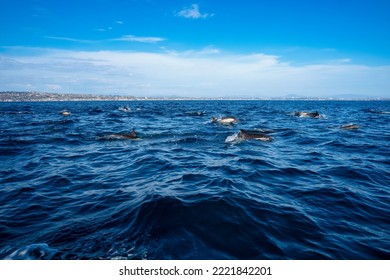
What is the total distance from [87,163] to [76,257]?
347 inches

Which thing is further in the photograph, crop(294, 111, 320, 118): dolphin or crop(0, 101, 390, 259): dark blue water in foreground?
crop(294, 111, 320, 118): dolphin

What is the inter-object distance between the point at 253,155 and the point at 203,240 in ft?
31.5

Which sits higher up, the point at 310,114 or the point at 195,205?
the point at 310,114

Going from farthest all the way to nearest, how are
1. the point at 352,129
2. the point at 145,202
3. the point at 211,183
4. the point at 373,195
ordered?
the point at 352,129 < the point at 211,183 < the point at 373,195 < the point at 145,202

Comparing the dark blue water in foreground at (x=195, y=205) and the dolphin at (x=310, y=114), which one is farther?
the dolphin at (x=310, y=114)

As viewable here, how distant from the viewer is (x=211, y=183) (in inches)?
389

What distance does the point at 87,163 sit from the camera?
13.5 meters

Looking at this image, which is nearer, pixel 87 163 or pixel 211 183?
pixel 211 183

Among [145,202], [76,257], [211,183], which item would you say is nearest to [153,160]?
[211,183]

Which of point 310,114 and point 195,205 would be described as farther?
point 310,114

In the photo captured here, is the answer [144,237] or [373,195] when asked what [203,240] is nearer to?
[144,237]

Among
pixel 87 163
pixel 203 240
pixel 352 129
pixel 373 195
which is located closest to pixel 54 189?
pixel 87 163
